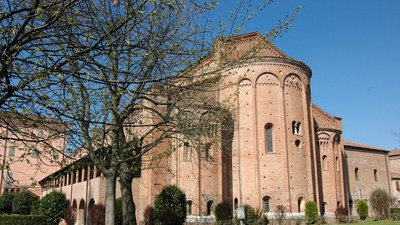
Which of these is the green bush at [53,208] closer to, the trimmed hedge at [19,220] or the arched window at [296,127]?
the trimmed hedge at [19,220]

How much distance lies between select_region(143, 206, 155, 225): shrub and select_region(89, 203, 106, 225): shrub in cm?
254

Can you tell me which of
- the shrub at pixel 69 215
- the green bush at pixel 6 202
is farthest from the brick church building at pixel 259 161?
the green bush at pixel 6 202

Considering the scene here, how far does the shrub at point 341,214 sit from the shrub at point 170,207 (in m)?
11.9

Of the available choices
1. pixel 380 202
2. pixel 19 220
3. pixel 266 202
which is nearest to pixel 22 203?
pixel 19 220

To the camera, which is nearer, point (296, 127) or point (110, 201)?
point (110, 201)

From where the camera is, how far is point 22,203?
3338cm

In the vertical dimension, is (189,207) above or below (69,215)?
above

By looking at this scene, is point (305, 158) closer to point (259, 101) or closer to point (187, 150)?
point (259, 101)

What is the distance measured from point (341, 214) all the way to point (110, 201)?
65.5 feet

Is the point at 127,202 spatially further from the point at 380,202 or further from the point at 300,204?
the point at 380,202

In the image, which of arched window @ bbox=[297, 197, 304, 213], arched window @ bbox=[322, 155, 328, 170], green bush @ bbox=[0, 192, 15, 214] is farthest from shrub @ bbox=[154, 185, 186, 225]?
green bush @ bbox=[0, 192, 15, 214]

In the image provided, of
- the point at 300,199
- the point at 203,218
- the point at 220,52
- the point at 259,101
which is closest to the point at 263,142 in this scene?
the point at 259,101

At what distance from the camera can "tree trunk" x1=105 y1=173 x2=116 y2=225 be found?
13055mm

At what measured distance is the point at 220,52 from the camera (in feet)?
33.3
